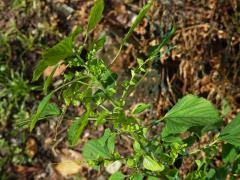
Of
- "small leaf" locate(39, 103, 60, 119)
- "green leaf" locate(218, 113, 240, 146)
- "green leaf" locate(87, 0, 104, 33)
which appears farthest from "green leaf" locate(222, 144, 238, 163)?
"green leaf" locate(87, 0, 104, 33)

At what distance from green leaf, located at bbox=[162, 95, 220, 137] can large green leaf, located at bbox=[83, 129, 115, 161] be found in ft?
0.60

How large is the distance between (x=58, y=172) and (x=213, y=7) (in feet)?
4.72

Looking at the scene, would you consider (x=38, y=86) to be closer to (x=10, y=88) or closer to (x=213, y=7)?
(x=10, y=88)

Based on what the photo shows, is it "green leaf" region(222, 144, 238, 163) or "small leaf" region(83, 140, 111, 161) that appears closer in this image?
"small leaf" region(83, 140, 111, 161)

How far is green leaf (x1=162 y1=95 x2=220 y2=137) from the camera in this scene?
141cm

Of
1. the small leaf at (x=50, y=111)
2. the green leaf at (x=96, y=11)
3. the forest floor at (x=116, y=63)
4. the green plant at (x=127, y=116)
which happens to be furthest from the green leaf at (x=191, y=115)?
the forest floor at (x=116, y=63)

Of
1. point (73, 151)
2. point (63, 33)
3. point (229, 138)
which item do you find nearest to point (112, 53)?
point (63, 33)

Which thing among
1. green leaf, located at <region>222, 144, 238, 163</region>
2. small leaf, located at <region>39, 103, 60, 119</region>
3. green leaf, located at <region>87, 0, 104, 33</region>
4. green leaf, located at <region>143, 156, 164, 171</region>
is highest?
green leaf, located at <region>87, 0, 104, 33</region>

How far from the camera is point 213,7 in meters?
2.92

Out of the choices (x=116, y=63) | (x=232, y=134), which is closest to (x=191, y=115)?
(x=232, y=134)

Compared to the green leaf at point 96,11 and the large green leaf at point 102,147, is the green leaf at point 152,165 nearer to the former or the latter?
the large green leaf at point 102,147

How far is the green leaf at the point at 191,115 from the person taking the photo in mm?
1411

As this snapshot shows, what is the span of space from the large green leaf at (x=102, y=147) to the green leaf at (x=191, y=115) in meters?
0.18

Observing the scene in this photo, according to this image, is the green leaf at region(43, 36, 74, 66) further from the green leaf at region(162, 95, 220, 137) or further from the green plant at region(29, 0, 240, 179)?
the green leaf at region(162, 95, 220, 137)
